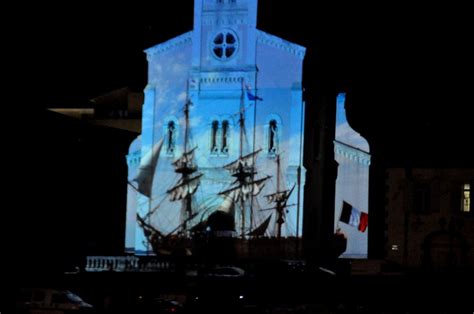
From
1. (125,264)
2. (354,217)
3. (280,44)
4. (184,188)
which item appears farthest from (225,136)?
(125,264)

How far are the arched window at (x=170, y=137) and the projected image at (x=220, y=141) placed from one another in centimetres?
5

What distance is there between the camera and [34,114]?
51594 millimetres

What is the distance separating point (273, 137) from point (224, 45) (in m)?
4.92

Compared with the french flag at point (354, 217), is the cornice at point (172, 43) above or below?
above

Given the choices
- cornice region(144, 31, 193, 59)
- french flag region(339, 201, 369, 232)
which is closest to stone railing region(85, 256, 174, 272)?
french flag region(339, 201, 369, 232)

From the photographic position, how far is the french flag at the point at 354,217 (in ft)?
156

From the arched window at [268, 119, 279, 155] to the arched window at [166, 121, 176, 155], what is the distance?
4.68 meters

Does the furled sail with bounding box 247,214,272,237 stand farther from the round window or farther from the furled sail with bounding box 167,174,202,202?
the round window

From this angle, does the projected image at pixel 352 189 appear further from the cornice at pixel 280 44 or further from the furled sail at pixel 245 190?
the furled sail at pixel 245 190

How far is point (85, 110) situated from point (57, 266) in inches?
654

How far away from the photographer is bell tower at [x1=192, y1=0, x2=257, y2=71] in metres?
47.0

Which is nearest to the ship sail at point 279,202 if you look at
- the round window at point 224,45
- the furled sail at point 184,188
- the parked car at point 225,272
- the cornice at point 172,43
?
the furled sail at point 184,188

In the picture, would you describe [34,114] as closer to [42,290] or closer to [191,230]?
[191,230]

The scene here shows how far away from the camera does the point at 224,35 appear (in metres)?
47.4
